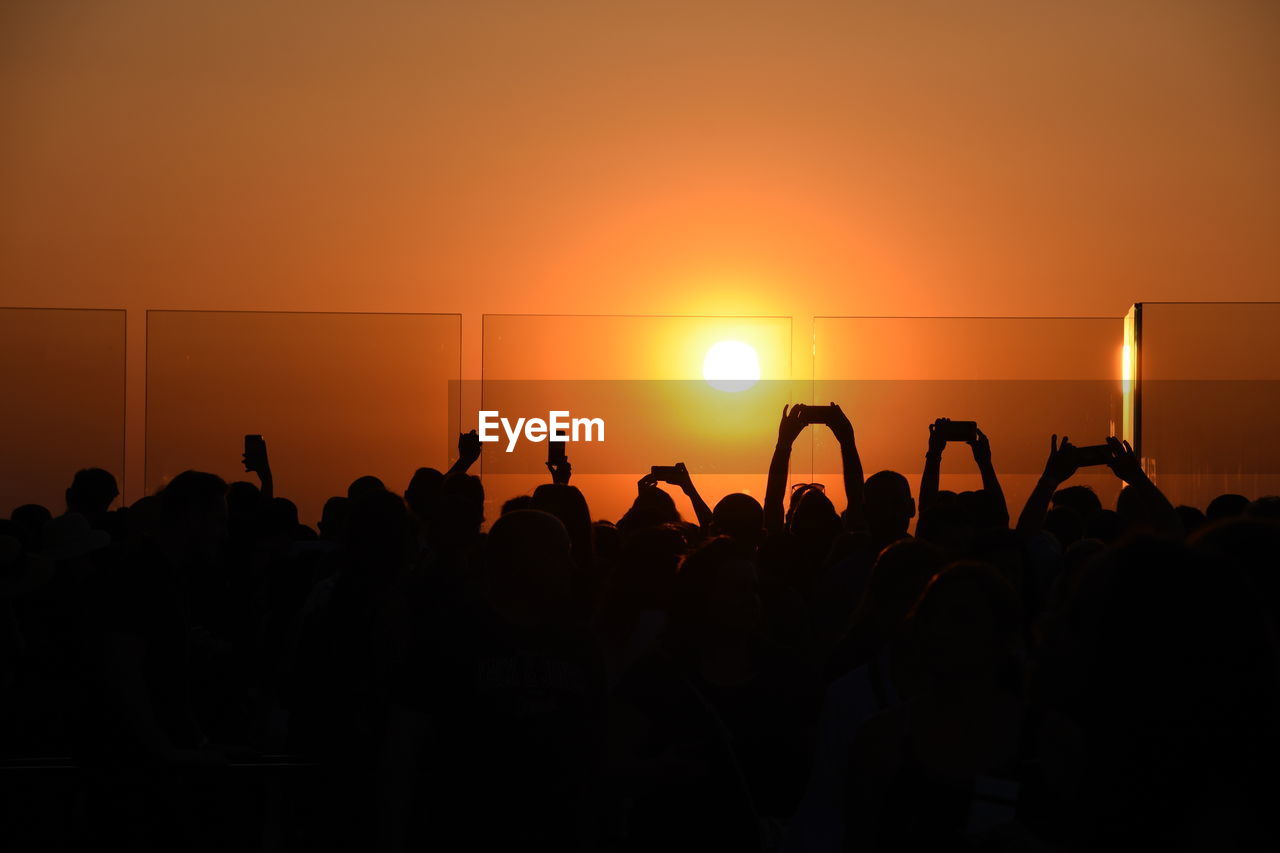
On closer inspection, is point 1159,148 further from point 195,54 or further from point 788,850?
point 788,850

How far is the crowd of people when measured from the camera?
1.39 meters

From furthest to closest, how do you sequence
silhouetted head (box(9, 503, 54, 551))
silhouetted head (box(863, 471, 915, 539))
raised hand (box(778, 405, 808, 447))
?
1. silhouetted head (box(9, 503, 54, 551))
2. raised hand (box(778, 405, 808, 447))
3. silhouetted head (box(863, 471, 915, 539))

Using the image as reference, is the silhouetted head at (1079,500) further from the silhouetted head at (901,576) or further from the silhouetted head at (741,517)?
the silhouetted head at (901,576)

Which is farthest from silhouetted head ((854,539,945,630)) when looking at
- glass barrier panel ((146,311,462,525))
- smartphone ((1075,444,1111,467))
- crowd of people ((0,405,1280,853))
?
glass barrier panel ((146,311,462,525))

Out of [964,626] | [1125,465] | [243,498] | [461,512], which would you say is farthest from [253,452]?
[964,626]

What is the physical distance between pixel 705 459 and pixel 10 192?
5376 millimetres

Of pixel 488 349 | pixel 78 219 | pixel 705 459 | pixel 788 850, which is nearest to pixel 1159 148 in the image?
pixel 705 459

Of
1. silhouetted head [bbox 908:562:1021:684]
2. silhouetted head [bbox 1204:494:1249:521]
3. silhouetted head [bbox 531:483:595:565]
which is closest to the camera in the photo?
silhouetted head [bbox 908:562:1021:684]

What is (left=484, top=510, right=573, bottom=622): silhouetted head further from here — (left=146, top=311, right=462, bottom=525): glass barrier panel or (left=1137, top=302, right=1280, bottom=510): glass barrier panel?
(left=1137, top=302, right=1280, bottom=510): glass barrier panel

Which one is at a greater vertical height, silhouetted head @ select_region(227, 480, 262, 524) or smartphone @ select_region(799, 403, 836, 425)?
smartphone @ select_region(799, 403, 836, 425)

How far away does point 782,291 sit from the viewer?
9.05m

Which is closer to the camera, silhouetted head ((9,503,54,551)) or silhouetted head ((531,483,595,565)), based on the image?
silhouetted head ((531,483,595,565))

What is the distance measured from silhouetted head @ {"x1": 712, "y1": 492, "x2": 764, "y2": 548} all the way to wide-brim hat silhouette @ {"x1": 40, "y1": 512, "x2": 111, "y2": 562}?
7.59 feet

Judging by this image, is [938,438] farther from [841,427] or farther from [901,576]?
[901,576]
